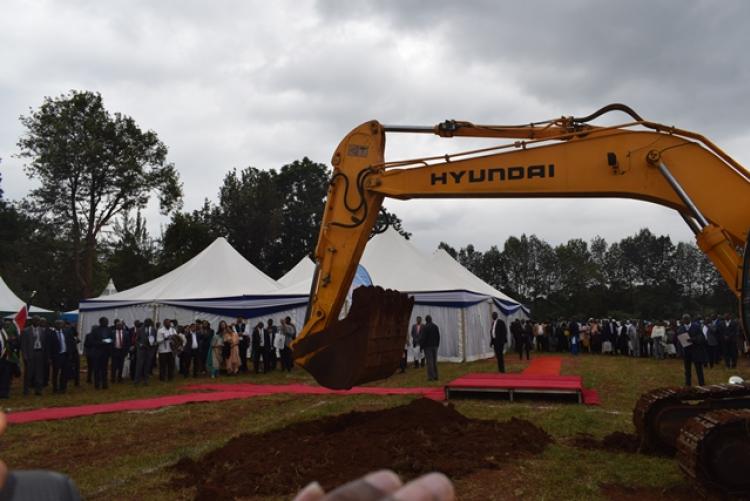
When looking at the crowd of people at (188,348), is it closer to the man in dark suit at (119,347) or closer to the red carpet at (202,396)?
the man in dark suit at (119,347)

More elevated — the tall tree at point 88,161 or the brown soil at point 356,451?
the tall tree at point 88,161

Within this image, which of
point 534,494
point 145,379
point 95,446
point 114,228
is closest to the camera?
point 534,494

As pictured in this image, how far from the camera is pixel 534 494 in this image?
595 centimetres

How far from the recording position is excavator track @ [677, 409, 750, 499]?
5.51 meters

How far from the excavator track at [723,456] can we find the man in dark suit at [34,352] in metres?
15.0

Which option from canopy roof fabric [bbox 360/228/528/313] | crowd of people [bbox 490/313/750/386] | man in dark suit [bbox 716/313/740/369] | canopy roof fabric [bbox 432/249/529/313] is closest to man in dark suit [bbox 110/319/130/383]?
canopy roof fabric [bbox 360/228/528/313]

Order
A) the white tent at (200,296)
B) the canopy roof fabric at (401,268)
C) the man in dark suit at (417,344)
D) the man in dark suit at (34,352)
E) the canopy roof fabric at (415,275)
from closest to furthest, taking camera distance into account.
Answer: the man in dark suit at (34,352) < the man in dark suit at (417,344) < the white tent at (200,296) < the canopy roof fabric at (415,275) < the canopy roof fabric at (401,268)

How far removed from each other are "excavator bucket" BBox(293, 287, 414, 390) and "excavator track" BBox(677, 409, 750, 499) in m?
3.79

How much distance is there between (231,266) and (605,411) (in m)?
16.9

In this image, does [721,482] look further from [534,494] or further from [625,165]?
[625,165]

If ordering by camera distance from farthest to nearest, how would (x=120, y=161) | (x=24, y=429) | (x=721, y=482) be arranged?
(x=120, y=161)
(x=24, y=429)
(x=721, y=482)

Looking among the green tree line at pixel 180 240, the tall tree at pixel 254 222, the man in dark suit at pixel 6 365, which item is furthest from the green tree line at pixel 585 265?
the man in dark suit at pixel 6 365

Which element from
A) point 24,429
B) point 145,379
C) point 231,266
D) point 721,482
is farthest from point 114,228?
point 721,482

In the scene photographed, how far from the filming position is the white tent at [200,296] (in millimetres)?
21922
